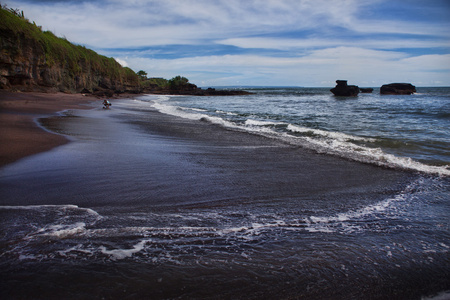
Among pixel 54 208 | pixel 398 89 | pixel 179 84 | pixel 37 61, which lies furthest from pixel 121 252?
pixel 398 89

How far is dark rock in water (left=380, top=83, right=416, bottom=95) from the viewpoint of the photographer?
2608 inches

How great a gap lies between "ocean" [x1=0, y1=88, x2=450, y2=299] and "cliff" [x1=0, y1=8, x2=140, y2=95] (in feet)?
72.8

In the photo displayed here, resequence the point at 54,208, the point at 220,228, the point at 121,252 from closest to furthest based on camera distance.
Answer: the point at 121,252
the point at 220,228
the point at 54,208

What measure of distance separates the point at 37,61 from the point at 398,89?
253 feet

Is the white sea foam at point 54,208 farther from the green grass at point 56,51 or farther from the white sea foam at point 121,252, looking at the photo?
the green grass at point 56,51

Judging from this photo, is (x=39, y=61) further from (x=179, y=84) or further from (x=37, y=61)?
(x=179, y=84)

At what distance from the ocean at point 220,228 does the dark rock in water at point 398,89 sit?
244 ft

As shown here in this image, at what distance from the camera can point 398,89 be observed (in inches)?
2667

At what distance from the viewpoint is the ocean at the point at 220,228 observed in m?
2.01

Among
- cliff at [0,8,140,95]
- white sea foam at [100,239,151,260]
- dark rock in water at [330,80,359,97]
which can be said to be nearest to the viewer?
white sea foam at [100,239,151,260]

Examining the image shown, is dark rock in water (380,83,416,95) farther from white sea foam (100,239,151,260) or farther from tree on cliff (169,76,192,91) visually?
white sea foam (100,239,151,260)

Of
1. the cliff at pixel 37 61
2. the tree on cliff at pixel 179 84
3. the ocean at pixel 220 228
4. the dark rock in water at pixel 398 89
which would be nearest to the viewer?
the ocean at pixel 220 228

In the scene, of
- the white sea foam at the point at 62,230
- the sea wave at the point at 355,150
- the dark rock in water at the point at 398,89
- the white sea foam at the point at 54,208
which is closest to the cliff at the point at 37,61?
the sea wave at the point at 355,150

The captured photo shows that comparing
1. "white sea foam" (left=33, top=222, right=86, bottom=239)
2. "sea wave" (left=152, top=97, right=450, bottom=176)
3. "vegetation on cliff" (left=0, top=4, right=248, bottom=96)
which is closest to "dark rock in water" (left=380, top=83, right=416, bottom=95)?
"vegetation on cliff" (left=0, top=4, right=248, bottom=96)
